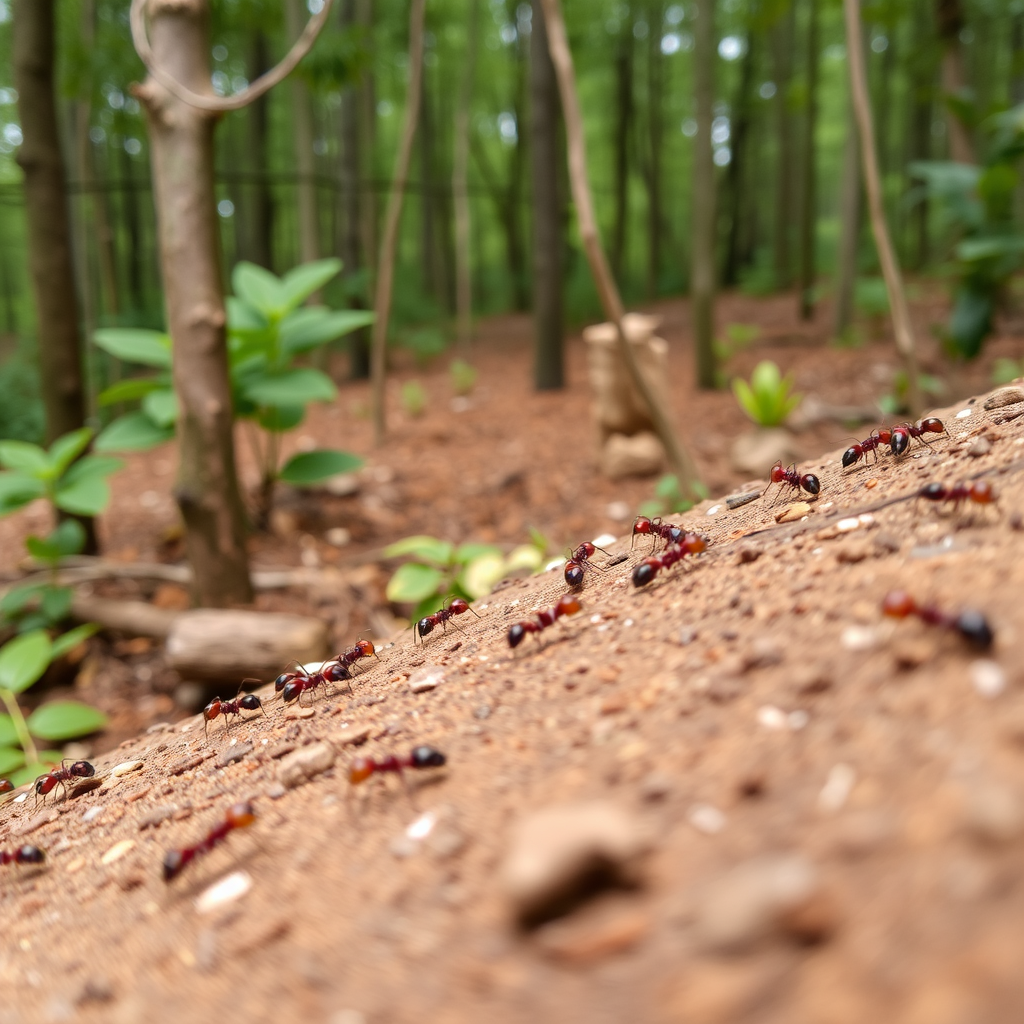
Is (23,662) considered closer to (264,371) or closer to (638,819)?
(264,371)

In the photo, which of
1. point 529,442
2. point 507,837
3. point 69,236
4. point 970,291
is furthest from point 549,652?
point 970,291

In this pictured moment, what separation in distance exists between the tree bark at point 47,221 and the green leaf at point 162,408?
845 millimetres

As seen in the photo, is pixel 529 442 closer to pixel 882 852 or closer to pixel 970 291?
pixel 970 291

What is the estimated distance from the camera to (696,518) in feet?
8.23

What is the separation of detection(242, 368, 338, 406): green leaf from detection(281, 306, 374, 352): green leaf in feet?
0.70

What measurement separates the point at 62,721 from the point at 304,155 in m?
7.99

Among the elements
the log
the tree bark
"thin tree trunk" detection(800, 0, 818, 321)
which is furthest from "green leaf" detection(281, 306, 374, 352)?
"thin tree trunk" detection(800, 0, 818, 321)

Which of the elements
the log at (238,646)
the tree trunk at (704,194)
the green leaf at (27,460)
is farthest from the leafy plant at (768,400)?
the green leaf at (27,460)

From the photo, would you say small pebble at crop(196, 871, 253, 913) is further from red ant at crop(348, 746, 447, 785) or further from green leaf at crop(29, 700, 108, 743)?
green leaf at crop(29, 700, 108, 743)

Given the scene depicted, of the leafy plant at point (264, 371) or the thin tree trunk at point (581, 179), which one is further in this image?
the leafy plant at point (264, 371)

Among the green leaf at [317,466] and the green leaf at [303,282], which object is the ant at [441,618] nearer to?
the green leaf at [317,466]

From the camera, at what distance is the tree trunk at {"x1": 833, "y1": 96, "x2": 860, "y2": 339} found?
8586 millimetres

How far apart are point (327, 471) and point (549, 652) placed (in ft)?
10.7

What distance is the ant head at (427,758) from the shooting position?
1250 millimetres
